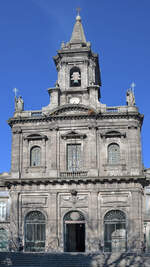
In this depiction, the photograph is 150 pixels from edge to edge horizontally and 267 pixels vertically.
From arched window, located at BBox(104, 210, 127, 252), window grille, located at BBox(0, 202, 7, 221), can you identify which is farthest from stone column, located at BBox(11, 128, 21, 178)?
arched window, located at BBox(104, 210, 127, 252)

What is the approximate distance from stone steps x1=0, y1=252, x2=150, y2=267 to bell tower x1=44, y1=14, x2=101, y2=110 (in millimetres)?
13010

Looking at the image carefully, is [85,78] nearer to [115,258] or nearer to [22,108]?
[22,108]

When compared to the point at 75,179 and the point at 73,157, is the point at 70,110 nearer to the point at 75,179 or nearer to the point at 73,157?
the point at 73,157

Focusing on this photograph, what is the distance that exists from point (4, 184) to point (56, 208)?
5.09 m

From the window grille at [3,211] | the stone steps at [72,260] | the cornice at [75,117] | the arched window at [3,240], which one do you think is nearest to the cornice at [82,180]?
the window grille at [3,211]

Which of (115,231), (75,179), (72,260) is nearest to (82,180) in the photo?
(75,179)

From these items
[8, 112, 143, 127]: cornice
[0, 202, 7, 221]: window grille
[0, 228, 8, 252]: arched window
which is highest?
[8, 112, 143, 127]: cornice

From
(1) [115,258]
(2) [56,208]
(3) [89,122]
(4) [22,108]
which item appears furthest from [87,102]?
(1) [115,258]

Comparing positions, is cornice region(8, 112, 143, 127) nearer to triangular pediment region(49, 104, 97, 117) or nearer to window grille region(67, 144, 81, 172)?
triangular pediment region(49, 104, 97, 117)

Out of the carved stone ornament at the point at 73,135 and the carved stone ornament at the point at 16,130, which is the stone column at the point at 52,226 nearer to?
the carved stone ornament at the point at 73,135

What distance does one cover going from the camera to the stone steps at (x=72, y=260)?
28922 millimetres

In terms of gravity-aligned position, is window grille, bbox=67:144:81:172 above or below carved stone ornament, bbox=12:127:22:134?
below

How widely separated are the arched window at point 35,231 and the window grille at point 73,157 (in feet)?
14.9

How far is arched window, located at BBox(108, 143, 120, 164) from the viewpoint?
117ft
